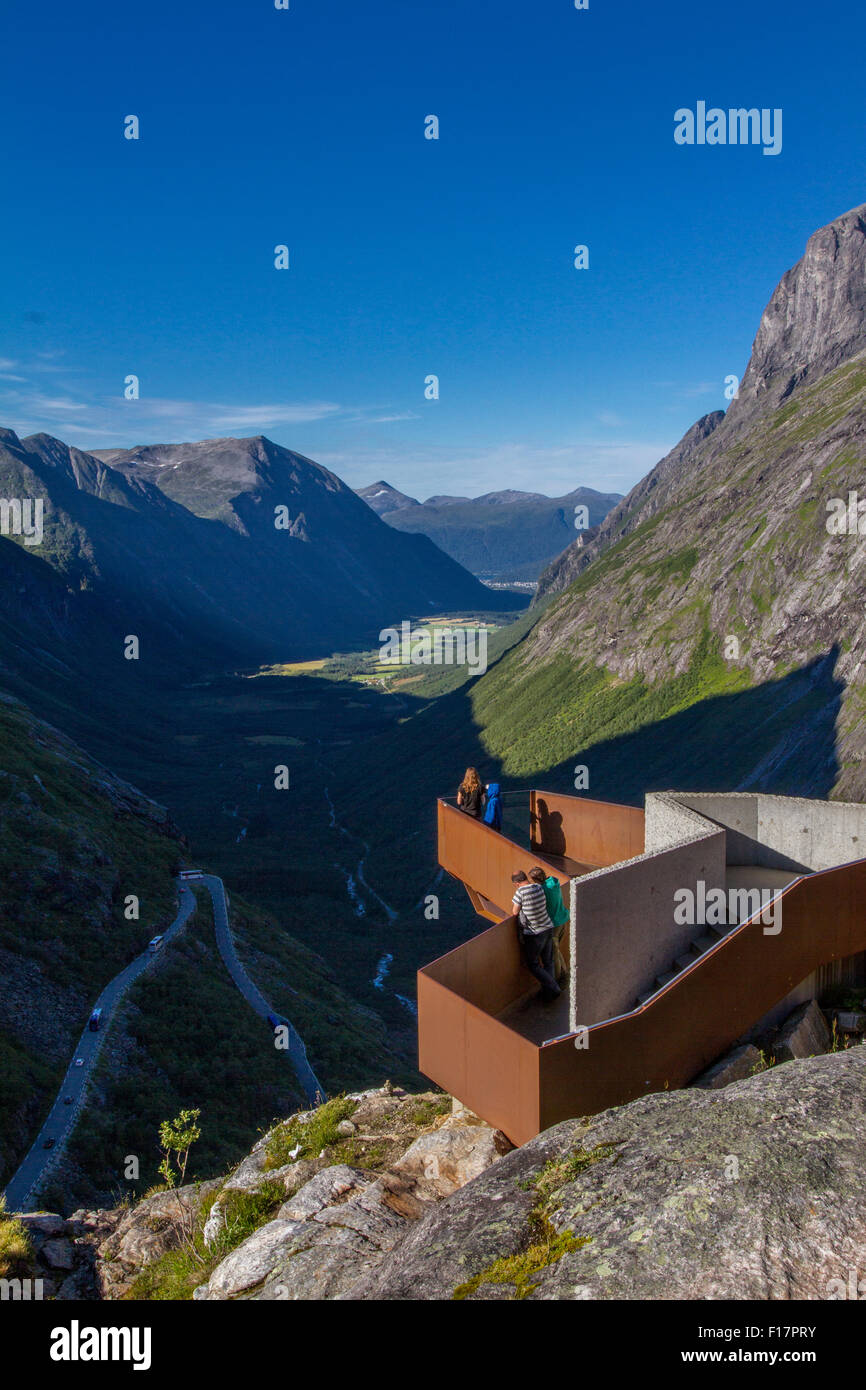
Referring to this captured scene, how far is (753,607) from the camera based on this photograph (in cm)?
9975

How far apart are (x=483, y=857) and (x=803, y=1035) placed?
658 cm

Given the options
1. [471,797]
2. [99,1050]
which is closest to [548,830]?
[471,797]

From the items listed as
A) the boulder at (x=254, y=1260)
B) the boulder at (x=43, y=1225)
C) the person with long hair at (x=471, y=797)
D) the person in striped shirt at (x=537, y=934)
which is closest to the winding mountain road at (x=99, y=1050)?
the boulder at (x=43, y=1225)

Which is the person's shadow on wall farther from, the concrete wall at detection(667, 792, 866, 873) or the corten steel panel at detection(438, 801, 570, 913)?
the concrete wall at detection(667, 792, 866, 873)

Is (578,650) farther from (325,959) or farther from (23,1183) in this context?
(23,1183)

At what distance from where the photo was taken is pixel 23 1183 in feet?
88.7

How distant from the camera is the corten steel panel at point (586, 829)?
16.2 m

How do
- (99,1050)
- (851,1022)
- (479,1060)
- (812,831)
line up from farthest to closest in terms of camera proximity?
(99,1050)
(812,831)
(851,1022)
(479,1060)

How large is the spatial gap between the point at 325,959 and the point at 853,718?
4844cm

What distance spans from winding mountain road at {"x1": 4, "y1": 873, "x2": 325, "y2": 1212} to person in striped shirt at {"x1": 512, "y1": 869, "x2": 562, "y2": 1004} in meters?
21.8

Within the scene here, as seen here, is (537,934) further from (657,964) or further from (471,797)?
(471,797)

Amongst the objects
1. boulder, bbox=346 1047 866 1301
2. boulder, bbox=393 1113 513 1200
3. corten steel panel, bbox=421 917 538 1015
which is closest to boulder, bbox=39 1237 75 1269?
boulder, bbox=393 1113 513 1200

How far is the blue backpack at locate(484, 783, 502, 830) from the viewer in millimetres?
17062
